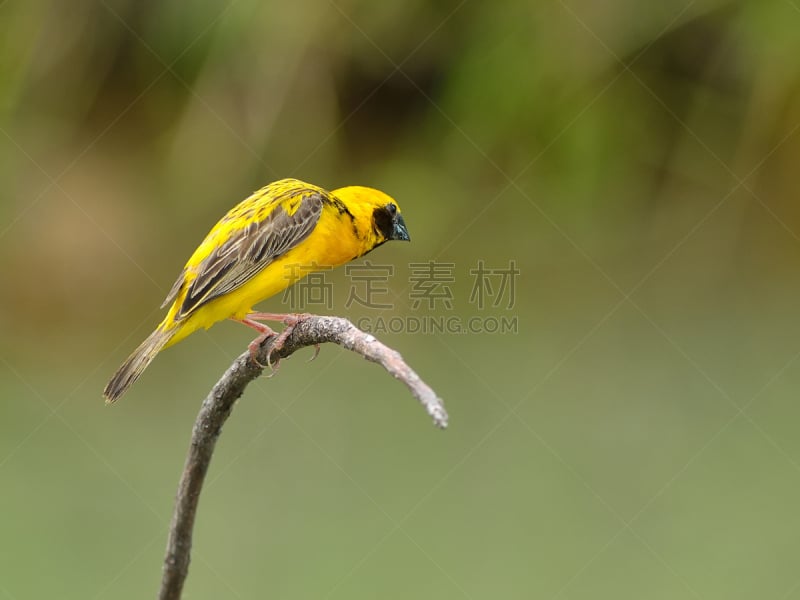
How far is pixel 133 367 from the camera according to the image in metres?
2.06

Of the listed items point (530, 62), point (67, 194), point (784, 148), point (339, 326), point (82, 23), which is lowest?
point (67, 194)

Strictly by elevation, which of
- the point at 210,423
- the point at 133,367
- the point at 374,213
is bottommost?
the point at 133,367

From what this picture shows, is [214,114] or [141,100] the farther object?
[141,100]

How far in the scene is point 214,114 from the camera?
4.08 meters

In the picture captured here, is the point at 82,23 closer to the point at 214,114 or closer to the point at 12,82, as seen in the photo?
the point at 12,82

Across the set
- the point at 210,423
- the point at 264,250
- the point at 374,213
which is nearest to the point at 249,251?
the point at 264,250

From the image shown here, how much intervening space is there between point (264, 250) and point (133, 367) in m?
0.38

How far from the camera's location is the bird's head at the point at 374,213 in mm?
2451

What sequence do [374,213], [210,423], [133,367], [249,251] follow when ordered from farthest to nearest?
1. [374,213]
2. [249,251]
3. [133,367]
4. [210,423]

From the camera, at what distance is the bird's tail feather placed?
2.02 m

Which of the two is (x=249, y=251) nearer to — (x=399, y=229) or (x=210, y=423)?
(x=399, y=229)

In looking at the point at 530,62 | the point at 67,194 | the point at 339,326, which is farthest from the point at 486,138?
the point at 339,326

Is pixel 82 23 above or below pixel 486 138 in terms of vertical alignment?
below

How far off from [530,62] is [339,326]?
2.57 metres
